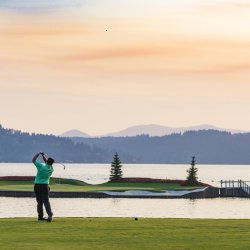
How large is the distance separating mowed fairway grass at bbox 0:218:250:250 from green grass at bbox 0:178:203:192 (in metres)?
61.4

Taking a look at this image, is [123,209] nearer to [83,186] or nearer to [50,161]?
[83,186]

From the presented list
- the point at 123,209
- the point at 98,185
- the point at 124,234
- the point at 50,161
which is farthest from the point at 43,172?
the point at 98,185

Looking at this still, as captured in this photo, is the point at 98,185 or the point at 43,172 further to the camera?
the point at 98,185

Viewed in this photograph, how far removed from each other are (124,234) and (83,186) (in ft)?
252

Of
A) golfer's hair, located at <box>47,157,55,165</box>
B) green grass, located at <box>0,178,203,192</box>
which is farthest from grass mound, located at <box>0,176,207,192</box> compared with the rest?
golfer's hair, located at <box>47,157,55,165</box>

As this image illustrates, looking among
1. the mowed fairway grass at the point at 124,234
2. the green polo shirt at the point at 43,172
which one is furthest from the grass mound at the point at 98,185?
the mowed fairway grass at the point at 124,234

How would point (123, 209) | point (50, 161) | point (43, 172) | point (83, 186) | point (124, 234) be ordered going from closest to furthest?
1. point (124, 234)
2. point (50, 161)
3. point (43, 172)
4. point (123, 209)
5. point (83, 186)

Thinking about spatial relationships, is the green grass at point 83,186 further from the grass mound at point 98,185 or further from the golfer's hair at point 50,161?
the golfer's hair at point 50,161

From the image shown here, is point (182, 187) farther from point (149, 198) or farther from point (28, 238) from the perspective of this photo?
point (28, 238)

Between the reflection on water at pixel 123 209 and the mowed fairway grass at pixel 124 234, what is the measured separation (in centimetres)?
2745

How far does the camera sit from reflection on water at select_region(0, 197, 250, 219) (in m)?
66.1

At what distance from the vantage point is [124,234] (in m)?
30.7

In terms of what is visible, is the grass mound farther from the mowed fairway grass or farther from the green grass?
the mowed fairway grass

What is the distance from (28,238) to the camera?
2931 cm
